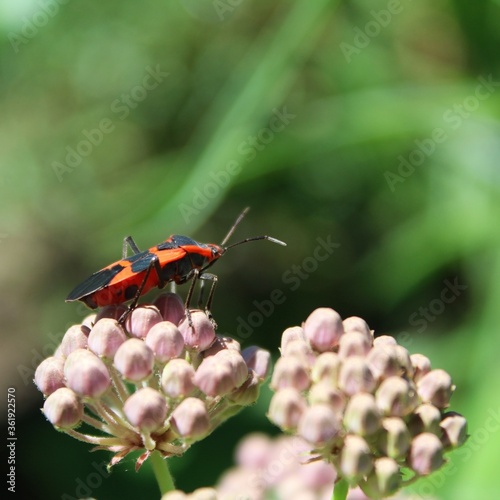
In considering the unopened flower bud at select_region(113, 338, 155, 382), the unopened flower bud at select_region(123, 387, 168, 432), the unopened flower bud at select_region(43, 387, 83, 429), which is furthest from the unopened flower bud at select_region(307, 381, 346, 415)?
the unopened flower bud at select_region(43, 387, 83, 429)

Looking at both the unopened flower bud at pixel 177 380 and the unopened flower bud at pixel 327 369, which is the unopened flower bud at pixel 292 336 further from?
the unopened flower bud at pixel 177 380

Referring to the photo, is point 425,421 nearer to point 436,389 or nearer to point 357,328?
point 436,389

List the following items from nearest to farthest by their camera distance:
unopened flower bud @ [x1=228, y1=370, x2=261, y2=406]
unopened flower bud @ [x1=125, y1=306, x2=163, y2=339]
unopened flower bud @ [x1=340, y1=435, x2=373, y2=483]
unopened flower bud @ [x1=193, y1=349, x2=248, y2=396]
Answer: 1. unopened flower bud @ [x1=340, y1=435, x2=373, y2=483]
2. unopened flower bud @ [x1=193, y1=349, x2=248, y2=396]
3. unopened flower bud @ [x1=228, y1=370, x2=261, y2=406]
4. unopened flower bud @ [x1=125, y1=306, x2=163, y2=339]

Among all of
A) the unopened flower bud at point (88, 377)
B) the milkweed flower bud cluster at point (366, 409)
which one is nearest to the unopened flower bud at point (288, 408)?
the milkweed flower bud cluster at point (366, 409)

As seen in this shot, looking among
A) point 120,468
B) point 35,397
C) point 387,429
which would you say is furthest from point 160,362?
point 35,397

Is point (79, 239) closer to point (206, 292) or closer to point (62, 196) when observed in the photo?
point (62, 196)

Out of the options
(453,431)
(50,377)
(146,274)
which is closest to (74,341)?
(50,377)

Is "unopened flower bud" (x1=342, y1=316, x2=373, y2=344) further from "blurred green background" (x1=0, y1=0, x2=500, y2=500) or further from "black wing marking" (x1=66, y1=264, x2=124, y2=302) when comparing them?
"blurred green background" (x1=0, y1=0, x2=500, y2=500)
